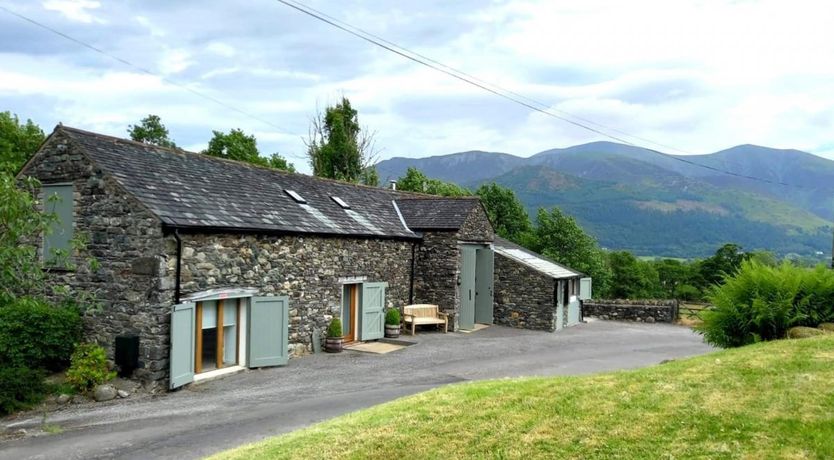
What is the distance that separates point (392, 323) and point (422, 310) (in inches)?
70.1

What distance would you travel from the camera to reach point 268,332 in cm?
1418

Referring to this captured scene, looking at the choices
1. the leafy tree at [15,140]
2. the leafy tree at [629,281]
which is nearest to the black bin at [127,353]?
the leafy tree at [15,140]

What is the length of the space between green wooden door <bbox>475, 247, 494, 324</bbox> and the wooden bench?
2.65 meters

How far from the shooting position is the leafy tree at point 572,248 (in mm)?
34750

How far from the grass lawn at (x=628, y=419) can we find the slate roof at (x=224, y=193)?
294 inches

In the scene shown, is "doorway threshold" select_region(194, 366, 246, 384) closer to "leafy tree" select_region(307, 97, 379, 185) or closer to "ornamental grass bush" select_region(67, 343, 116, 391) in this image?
"ornamental grass bush" select_region(67, 343, 116, 391)

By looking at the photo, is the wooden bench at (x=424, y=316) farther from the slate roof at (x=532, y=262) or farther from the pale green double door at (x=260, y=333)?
the pale green double door at (x=260, y=333)

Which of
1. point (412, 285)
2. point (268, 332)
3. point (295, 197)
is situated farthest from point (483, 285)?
point (268, 332)

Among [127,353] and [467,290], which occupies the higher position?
[467,290]

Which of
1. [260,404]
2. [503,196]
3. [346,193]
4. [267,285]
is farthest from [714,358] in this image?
[503,196]

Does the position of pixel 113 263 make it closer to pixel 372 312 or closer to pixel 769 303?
pixel 372 312

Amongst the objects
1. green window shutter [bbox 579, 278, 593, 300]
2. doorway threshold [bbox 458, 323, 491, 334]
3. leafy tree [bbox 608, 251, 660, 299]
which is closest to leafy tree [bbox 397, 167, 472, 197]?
leafy tree [bbox 608, 251, 660, 299]

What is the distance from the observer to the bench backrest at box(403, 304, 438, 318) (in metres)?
20.0

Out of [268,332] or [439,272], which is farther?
[439,272]
